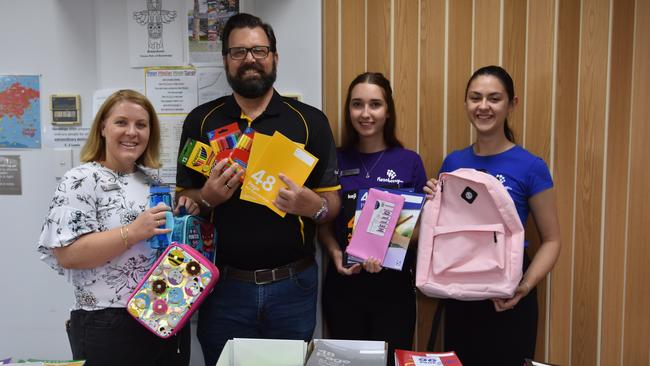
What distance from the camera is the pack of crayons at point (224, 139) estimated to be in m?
1.72

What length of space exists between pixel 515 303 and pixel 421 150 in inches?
34.7

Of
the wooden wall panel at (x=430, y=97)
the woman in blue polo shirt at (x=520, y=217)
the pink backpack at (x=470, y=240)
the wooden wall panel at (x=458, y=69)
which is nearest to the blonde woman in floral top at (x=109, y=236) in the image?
the pink backpack at (x=470, y=240)

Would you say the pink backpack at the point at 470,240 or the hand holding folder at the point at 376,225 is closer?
the pink backpack at the point at 470,240

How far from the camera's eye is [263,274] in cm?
176

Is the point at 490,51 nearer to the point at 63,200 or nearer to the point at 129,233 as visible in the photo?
the point at 129,233

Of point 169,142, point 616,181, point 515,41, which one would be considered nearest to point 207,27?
point 169,142

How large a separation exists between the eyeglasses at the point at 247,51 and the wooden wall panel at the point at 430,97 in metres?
0.86

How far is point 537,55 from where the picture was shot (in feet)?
7.00

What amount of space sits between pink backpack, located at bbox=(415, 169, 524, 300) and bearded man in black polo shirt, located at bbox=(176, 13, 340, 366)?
1.44ft

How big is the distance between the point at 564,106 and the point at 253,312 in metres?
1.80

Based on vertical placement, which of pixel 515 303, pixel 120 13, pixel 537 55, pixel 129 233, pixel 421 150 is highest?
pixel 120 13

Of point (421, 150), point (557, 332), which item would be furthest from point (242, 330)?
point (557, 332)

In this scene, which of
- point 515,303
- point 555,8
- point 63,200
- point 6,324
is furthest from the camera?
point 6,324

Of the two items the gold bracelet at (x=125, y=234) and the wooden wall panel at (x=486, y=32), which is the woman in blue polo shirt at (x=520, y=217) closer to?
the wooden wall panel at (x=486, y=32)
